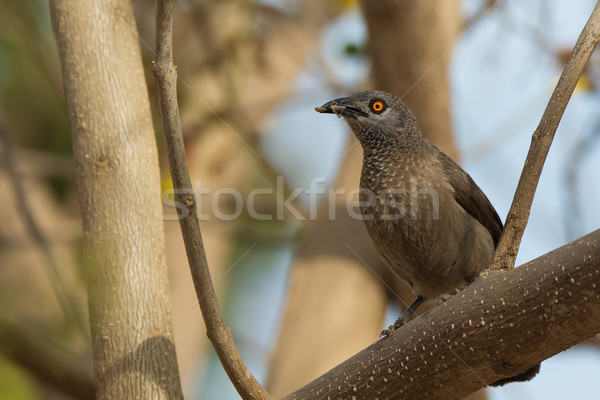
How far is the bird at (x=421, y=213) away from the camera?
4.15m

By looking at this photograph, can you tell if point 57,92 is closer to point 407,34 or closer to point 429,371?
point 407,34

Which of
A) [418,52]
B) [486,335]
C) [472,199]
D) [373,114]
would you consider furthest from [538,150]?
[418,52]

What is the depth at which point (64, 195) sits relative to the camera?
9242 millimetres

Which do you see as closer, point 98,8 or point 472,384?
point 472,384

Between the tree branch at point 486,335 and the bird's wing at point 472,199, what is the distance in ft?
5.01

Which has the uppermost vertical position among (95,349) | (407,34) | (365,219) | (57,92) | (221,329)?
(57,92)

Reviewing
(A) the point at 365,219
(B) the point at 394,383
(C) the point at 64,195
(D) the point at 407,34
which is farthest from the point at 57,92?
(B) the point at 394,383

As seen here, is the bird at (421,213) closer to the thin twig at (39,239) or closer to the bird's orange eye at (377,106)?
the bird's orange eye at (377,106)

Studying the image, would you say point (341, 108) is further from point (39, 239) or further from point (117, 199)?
point (39, 239)

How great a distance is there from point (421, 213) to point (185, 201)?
1.76 m

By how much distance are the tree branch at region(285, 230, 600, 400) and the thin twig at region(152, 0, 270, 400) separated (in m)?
0.33

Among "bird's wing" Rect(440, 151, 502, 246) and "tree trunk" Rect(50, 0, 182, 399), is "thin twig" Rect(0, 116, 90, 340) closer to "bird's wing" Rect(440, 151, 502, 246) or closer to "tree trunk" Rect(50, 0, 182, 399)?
"tree trunk" Rect(50, 0, 182, 399)

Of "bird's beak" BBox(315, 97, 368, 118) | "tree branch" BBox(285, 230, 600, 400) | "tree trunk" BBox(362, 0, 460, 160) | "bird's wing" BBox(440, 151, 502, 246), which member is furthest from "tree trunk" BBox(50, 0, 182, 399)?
"tree trunk" BBox(362, 0, 460, 160)

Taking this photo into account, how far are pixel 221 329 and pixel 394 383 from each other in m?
0.74
